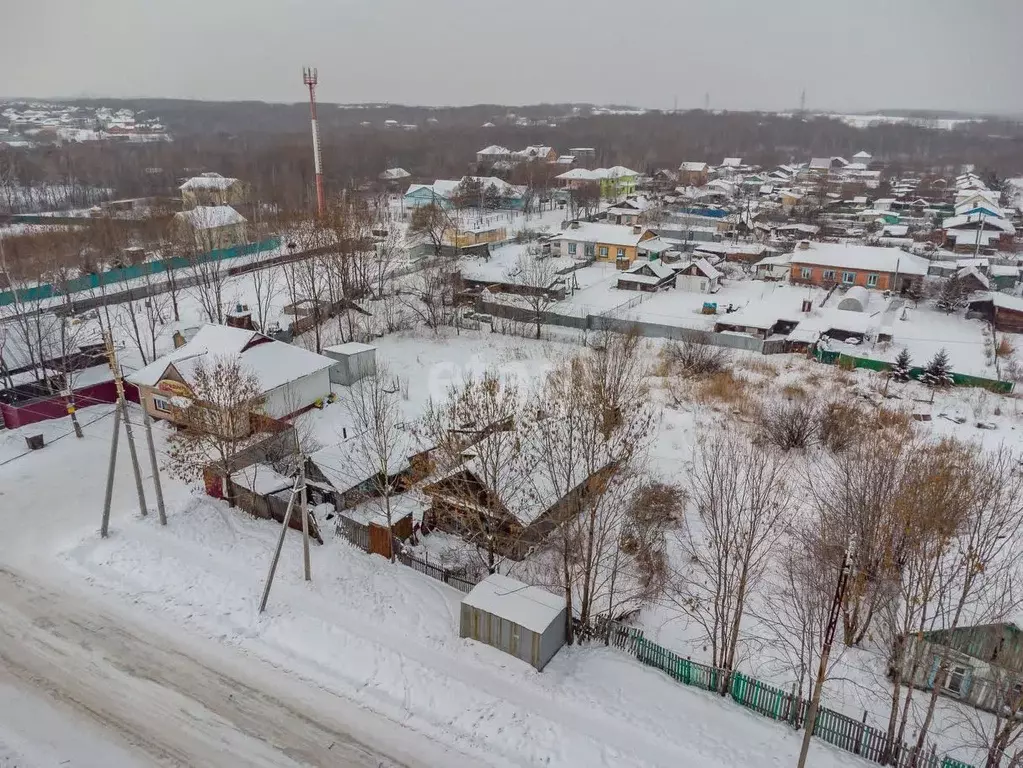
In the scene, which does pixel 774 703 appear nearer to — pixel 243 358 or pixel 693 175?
pixel 243 358

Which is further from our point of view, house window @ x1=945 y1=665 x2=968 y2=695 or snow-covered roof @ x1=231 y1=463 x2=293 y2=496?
snow-covered roof @ x1=231 y1=463 x2=293 y2=496

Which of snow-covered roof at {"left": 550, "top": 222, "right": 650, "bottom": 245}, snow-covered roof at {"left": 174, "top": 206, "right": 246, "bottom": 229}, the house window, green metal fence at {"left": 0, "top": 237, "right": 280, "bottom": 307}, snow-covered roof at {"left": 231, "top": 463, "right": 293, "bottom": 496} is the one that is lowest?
the house window

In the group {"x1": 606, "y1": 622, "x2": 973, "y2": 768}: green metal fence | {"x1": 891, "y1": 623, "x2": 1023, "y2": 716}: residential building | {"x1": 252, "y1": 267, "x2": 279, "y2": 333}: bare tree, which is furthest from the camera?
{"x1": 252, "y1": 267, "x2": 279, "y2": 333}: bare tree

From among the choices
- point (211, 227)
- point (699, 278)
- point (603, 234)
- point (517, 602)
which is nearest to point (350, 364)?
point (517, 602)

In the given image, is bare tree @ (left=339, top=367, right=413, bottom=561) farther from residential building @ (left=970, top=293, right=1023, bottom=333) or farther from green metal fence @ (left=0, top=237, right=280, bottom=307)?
residential building @ (left=970, top=293, right=1023, bottom=333)

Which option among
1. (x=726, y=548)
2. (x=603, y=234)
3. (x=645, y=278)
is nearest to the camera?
(x=726, y=548)

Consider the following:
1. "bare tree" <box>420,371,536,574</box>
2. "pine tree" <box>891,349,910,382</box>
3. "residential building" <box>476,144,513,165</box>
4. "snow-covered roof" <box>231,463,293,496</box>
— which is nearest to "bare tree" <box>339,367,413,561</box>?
"bare tree" <box>420,371,536,574</box>

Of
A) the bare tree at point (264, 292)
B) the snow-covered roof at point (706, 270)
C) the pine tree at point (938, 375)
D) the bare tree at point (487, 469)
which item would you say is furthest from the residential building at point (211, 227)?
the pine tree at point (938, 375)
